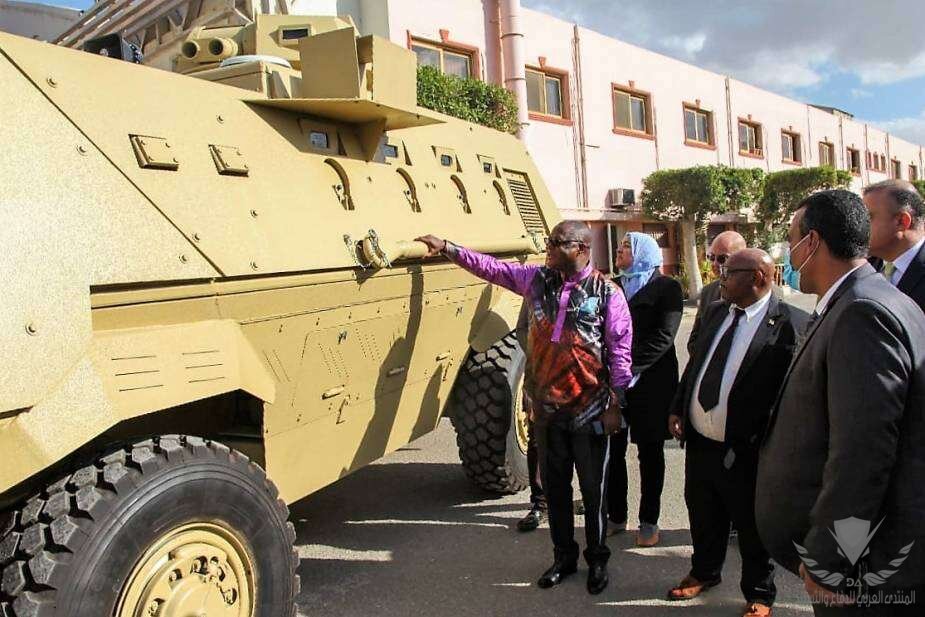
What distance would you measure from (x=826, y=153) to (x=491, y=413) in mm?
30015

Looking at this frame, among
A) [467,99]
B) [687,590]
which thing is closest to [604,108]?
[467,99]

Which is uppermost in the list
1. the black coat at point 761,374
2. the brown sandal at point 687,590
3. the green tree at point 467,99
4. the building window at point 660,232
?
the green tree at point 467,99

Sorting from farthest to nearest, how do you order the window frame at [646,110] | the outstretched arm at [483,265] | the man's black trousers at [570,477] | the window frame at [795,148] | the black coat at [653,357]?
the window frame at [795,148], the window frame at [646,110], the black coat at [653,357], the outstretched arm at [483,265], the man's black trousers at [570,477]

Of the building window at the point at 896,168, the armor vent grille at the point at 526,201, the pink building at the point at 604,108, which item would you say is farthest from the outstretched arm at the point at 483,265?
the building window at the point at 896,168

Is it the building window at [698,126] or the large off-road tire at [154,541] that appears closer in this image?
the large off-road tire at [154,541]

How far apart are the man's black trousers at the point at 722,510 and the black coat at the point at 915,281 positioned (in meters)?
0.89

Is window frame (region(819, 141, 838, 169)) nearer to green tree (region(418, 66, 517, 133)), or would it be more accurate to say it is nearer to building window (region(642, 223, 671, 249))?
building window (region(642, 223, 671, 249))

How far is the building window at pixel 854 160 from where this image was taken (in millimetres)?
33250

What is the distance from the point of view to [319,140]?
13.1 ft

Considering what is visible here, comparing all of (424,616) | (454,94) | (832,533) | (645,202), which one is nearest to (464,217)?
(424,616)

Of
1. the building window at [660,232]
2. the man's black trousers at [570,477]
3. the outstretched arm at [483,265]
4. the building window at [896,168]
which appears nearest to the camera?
the man's black trousers at [570,477]

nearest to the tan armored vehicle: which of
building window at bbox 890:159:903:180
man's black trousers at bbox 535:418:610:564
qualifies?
man's black trousers at bbox 535:418:610:564

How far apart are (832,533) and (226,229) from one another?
93.2 inches

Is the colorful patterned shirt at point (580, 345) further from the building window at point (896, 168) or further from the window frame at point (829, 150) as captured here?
→ the building window at point (896, 168)
